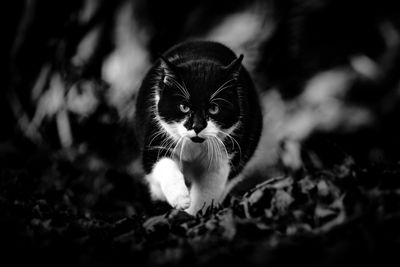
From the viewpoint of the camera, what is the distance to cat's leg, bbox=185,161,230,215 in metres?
2.72

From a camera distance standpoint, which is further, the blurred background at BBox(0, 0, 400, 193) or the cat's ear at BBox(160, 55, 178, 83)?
the blurred background at BBox(0, 0, 400, 193)

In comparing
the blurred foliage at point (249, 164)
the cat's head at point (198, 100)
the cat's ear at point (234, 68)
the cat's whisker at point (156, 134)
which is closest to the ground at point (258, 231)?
the blurred foliage at point (249, 164)

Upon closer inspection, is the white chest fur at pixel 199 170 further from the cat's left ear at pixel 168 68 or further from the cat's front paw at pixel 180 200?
the cat's left ear at pixel 168 68

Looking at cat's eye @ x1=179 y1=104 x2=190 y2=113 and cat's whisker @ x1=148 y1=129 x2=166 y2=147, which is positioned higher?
cat's whisker @ x1=148 y1=129 x2=166 y2=147

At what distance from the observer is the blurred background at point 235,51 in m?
2.63

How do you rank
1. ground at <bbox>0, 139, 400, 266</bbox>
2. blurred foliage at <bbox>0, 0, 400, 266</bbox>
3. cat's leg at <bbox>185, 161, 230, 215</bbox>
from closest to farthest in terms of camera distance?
ground at <bbox>0, 139, 400, 266</bbox>
blurred foliage at <bbox>0, 0, 400, 266</bbox>
cat's leg at <bbox>185, 161, 230, 215</bbox>

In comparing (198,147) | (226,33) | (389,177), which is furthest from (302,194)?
(226,33)

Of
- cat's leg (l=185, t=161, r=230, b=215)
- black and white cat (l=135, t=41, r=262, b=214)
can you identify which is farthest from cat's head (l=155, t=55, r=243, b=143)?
cat's leg (l=185, t=161, r=230, b=215)

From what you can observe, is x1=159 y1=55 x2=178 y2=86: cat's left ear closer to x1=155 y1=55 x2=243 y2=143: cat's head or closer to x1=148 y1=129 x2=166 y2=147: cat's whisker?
x1=155 y1=55 x2=243 y2=143: cat's head

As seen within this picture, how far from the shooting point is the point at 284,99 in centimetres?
285

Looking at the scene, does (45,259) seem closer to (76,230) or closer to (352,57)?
(76,230)

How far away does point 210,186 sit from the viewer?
2.74m

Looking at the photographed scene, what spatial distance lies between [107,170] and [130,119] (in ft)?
1.67

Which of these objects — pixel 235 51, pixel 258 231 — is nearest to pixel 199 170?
pixel 235 51
